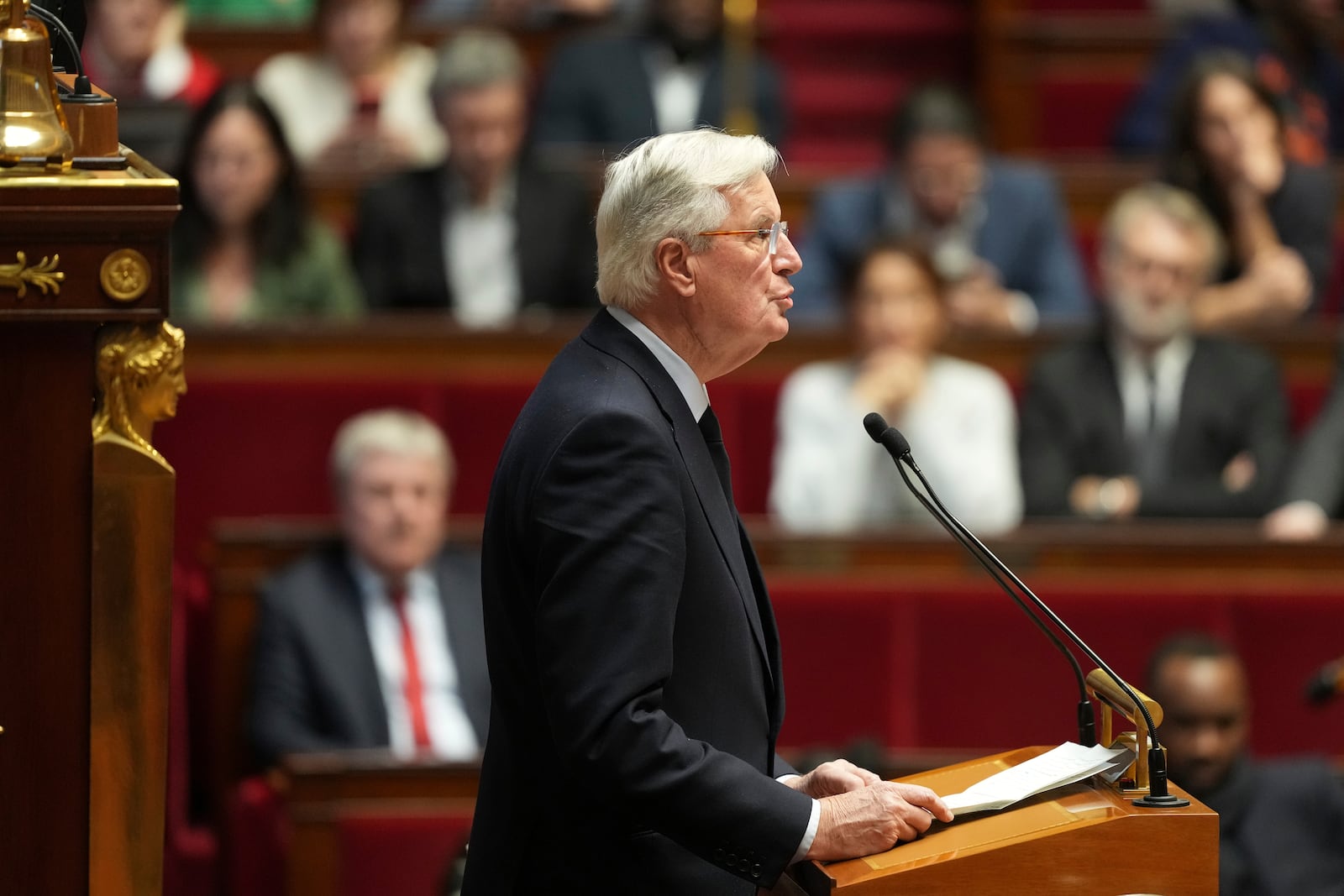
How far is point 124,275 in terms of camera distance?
4.17 ft

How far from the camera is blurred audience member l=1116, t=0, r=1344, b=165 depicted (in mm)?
4646

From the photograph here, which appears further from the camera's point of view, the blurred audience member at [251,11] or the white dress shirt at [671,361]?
the blurred audience member at [251,11]

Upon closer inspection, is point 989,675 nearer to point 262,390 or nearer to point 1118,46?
point 262,390

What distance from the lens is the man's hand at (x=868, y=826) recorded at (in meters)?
1.33

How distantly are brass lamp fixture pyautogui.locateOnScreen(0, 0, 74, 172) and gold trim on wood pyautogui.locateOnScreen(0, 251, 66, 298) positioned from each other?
66 millimetres

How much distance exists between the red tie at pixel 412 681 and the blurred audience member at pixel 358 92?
1.47 meters

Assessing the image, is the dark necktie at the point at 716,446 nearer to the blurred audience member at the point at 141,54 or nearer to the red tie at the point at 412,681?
the red tie at the point at 412,681

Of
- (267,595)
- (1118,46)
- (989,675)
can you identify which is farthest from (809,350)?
(1118,46)

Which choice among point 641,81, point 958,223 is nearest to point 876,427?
point 958,223

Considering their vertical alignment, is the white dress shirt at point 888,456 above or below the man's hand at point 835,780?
below

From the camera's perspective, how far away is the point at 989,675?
9.74 feet

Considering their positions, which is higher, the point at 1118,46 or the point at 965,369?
the point at 1118,46

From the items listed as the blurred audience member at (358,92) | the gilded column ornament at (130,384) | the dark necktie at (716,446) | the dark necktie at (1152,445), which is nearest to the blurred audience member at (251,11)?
the blurred audience member at (358,92)

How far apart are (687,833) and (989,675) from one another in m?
1.70
